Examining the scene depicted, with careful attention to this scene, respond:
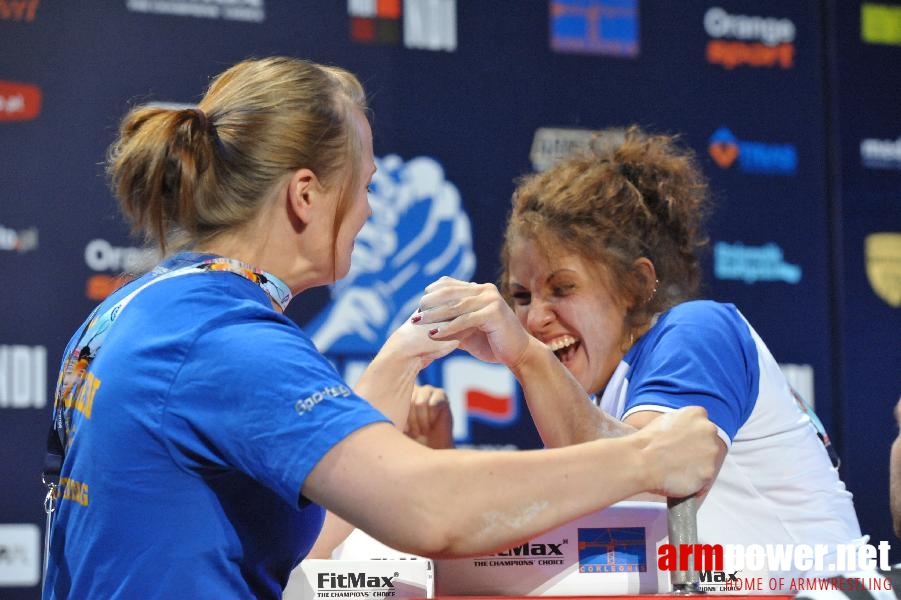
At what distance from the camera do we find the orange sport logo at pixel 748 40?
11.5ft

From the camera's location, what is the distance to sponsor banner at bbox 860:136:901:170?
3584 millimetres

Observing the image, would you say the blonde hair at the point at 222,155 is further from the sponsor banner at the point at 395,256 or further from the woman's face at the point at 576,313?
the sponsor banner at the point at 395,256

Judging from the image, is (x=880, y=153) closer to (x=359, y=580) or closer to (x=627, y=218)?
(x=627, y=218)

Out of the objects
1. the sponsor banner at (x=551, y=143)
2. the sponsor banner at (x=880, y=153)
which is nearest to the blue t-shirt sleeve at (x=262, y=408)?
the sponsor banner at (x=551, y=143)

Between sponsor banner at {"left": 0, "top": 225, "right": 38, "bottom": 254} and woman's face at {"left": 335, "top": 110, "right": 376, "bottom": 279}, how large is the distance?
5.55 feet

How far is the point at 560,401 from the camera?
5.57 feet

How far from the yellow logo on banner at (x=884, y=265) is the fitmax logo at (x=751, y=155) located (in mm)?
335

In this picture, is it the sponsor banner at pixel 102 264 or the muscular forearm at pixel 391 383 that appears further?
the sponsor banner at pixel 102 264

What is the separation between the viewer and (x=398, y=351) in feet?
5.48

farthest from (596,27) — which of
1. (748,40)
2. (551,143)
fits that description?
(748,40)

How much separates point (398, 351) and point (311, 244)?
1.17ft

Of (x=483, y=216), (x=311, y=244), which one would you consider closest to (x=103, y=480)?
(x=311, y=244)

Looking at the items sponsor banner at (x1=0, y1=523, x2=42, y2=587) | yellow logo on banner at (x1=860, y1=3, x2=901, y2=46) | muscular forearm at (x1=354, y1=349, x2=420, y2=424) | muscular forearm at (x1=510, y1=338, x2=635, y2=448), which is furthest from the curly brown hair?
yellow logo on banner at (x1=860, y1=3, x2=901, y2=46)

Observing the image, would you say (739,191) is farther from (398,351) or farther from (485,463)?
(485,463)
